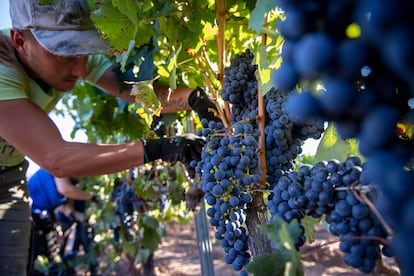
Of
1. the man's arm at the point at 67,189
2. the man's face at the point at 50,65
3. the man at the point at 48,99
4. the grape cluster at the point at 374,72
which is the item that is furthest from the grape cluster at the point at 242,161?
the man's arm at the point at 67,189

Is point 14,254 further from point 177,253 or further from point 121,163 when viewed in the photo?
point 177,253

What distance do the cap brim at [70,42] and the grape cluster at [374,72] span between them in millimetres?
1519

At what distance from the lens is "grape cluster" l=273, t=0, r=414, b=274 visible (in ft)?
1.31

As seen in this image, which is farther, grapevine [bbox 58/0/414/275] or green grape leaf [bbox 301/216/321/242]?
green grape leaf [bbox 301/216/321/242]

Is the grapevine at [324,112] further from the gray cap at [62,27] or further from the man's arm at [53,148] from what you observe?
the man's arm at [53,148]

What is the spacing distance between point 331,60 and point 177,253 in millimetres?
6071

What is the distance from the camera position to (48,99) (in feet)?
7.33

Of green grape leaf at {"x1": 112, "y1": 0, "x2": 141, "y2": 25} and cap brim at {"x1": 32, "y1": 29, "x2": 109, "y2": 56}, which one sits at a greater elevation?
cap brim at {"x1": 32, "y1": 29, "x2": 109, "y2": 56}

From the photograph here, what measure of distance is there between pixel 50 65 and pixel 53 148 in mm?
564

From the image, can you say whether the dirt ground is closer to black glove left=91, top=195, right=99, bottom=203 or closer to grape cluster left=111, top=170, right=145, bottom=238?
grape cluster left=111, top=170, right=145, bottom=238

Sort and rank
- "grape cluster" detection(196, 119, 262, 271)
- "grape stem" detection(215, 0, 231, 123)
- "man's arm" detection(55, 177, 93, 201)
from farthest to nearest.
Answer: "man's arm" detection(55, 177, 93, 201) < "grape stem" detection(215, 0, 231, 123) < "grape cluster" detection(196, 119, 262, 271)

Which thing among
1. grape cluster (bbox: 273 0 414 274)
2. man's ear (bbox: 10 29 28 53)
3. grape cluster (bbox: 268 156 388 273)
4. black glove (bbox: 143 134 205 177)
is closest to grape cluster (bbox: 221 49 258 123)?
black glove (bbox: 143 134 205 177)

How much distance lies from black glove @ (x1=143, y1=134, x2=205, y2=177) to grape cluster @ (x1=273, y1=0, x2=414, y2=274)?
3.95 feet

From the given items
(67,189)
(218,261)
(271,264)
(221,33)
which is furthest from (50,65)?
(218,261)
